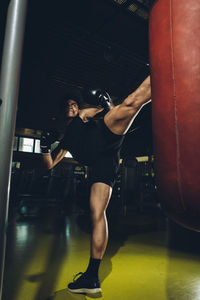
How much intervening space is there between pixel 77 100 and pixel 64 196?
386 centimetres

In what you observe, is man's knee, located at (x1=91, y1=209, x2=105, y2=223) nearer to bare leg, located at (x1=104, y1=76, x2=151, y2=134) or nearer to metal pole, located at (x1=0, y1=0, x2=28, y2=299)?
bare leg, located at (x1=104, y1=76, x2=151, y2=134)

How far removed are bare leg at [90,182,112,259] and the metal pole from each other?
2.65 feet

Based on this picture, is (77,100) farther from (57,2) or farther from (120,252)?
(57,2)

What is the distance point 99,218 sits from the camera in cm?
151

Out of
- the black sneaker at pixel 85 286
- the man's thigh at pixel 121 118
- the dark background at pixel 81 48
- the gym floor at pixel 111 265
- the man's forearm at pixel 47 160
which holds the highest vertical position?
the dark background at pixel 81 48

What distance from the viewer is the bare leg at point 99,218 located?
4.85 ft

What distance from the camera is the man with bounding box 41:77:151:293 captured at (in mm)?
1322

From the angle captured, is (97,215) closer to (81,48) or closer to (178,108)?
(178,108)

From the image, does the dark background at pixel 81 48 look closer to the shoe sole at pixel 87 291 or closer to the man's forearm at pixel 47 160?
the man's forearm at pixel 47 160

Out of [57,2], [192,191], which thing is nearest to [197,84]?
[192,191]

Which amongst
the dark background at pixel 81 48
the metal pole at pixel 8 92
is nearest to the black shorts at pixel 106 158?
the metal pole at pixel 8 92

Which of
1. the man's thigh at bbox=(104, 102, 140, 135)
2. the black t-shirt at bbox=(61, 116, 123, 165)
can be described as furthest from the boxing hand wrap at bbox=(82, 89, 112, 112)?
the man's thigh at bbox=(104, 102, 140, 135)

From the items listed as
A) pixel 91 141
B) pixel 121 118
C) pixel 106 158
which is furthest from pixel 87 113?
pixel 121 118

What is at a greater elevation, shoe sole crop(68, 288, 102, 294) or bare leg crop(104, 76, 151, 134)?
bare leg crop(104, 76, 151, 134)
